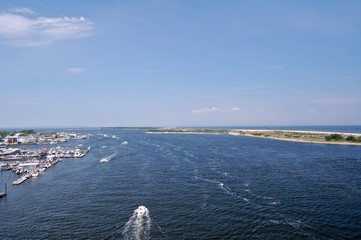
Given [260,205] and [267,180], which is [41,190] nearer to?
[260,205]

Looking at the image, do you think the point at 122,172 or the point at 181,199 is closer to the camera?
the point at 181,199

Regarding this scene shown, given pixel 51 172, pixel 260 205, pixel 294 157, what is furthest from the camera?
pixel 294 157

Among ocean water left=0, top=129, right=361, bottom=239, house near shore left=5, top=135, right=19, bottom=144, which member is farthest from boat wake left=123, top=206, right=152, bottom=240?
house near shore left=5, top=135, right=19, bottom=144

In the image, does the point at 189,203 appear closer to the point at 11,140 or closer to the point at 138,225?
the point at 138,225

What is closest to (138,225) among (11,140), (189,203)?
(189,203)

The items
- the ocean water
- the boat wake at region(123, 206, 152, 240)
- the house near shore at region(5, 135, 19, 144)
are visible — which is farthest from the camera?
the house near shore at region(5, 135, 19, 144)

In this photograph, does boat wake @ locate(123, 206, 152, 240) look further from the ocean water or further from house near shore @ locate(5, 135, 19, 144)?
house near shore @ locate(5, 135, 19, 144)

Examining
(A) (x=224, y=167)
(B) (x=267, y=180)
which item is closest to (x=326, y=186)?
(B) (x=267, y=180)
